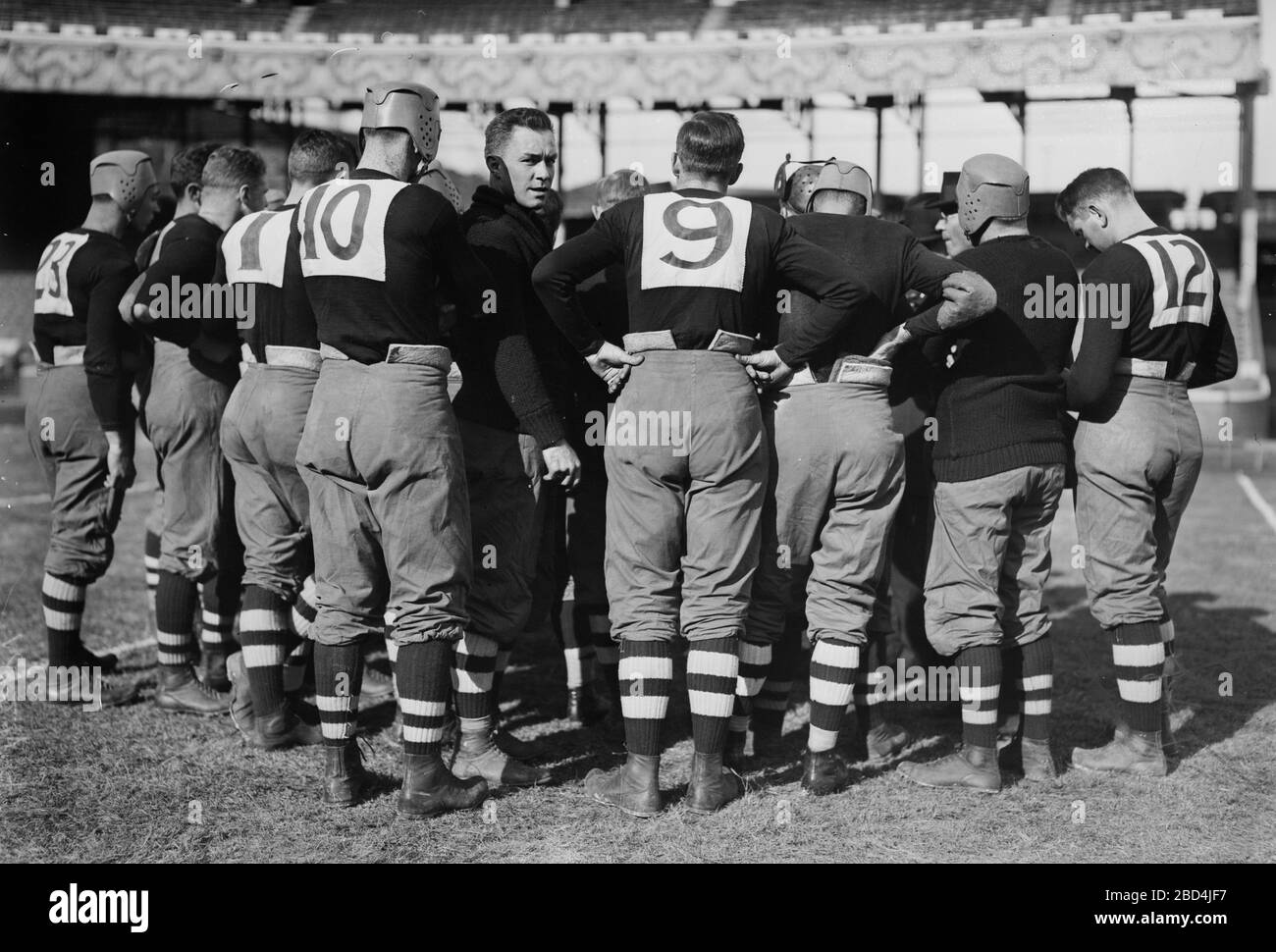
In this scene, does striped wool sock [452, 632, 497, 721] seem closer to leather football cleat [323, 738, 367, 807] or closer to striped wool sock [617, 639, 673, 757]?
leather football cleat [323, 738, 367, 807]

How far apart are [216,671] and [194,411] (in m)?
1.33

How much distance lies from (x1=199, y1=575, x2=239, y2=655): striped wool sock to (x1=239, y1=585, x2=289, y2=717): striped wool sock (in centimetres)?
69

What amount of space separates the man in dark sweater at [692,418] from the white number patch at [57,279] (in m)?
2.75

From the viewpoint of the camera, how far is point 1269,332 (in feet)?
90.4

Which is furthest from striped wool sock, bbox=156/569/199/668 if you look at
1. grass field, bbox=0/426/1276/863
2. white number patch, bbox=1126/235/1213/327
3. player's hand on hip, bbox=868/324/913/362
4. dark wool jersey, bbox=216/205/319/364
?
white number patch, bbox=1126/235/1213/327

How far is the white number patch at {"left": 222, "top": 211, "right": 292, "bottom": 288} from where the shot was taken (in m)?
4.70

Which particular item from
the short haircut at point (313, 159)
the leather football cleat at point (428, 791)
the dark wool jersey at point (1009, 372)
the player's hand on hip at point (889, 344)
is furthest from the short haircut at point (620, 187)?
the leather football cleat at point (428, 791)

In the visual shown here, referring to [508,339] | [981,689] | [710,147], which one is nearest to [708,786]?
[981,689]

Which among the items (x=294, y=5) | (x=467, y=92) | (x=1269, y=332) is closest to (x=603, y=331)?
(x=467, y=92)

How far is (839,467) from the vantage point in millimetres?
4441

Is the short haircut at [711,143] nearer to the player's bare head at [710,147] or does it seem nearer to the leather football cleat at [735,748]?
the player's bare head at [710,147]

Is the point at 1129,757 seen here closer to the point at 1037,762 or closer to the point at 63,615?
the point at 1037,762

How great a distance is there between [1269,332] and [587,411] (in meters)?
27.4
